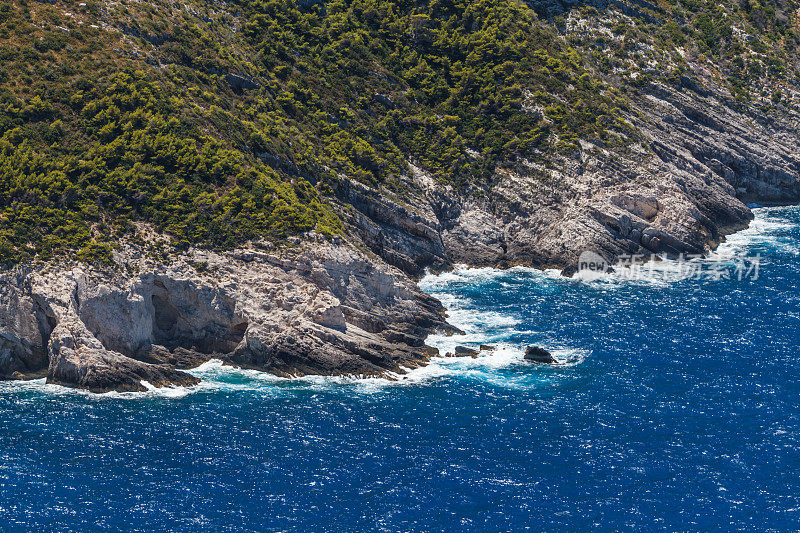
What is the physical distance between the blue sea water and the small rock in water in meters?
1.02

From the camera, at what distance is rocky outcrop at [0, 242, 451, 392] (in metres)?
71.2

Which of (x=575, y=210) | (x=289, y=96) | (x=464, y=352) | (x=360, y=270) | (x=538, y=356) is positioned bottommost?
(x=464, y=352)

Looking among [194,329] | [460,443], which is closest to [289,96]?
[194,329]

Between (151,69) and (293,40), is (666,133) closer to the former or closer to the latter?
(293,40)

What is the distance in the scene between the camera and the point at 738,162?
12569cm

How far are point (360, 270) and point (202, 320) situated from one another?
17021mm

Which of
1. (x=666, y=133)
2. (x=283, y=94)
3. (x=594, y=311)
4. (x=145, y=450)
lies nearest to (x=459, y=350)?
(x=594, y=311)

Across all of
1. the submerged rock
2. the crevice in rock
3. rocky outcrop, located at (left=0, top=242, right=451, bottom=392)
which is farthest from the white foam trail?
the submerged rock

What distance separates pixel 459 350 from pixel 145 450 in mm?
32242

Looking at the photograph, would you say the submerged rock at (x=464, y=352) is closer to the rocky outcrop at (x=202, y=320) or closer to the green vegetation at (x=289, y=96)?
the rocky outcrop at (x=202, y=320)

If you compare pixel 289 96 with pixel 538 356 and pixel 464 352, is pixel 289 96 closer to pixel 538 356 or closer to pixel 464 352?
pixel 464 352

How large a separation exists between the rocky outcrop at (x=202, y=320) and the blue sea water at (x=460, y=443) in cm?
236

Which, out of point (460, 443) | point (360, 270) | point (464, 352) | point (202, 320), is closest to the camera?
point (460, 443)

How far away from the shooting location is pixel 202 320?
7712 cm
